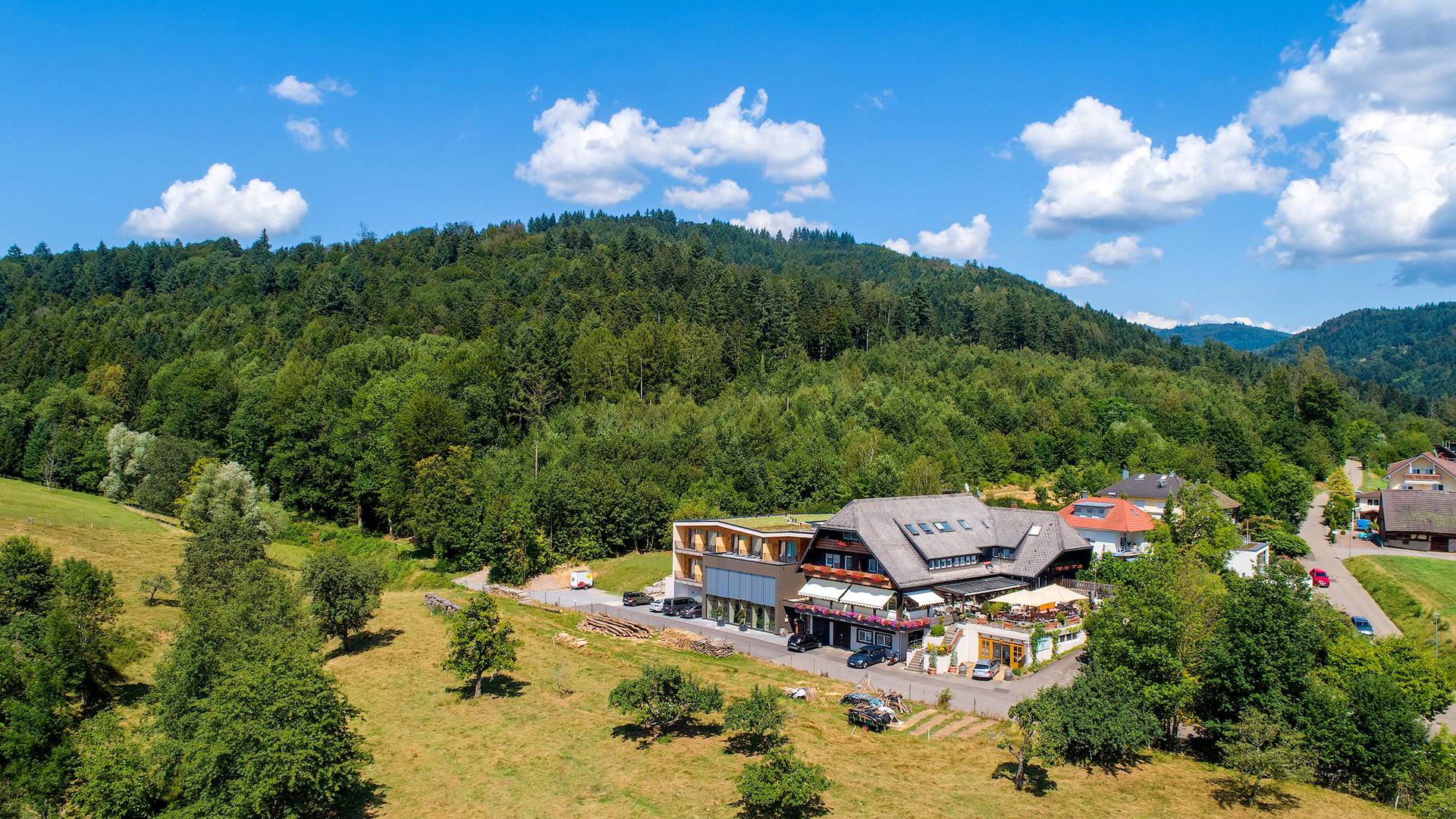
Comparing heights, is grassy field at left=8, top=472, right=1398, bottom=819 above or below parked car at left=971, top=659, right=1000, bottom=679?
below

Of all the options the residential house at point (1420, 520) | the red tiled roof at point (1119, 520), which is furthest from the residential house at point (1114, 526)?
the residential house at point (1420, 520)

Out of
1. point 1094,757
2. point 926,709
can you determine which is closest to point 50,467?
point 926,709

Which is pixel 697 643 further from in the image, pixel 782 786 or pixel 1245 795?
pixel 1245 795

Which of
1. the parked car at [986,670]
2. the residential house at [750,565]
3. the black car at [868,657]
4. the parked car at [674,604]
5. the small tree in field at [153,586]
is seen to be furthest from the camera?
the parked car at [674,604]

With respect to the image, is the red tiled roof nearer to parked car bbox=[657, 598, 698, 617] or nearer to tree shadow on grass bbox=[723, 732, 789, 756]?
parked car bbox=[657, 598, 698, 617]

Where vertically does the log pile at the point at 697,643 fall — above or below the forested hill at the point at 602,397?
below

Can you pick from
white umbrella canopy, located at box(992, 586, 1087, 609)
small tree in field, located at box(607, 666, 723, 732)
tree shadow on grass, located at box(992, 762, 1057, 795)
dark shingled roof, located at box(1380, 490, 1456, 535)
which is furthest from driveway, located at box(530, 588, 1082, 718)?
dark shingled roof, located at box(1380, 490, 1456, 535)

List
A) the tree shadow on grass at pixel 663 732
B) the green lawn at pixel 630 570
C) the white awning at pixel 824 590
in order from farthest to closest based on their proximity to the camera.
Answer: the green lawn at pixel 630 570
the white awning at pixel 824 590
the tree shadow on grass at pixel 663 732

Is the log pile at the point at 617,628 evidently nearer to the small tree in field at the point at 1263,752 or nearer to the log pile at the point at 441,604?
the log pile at the point at 441,604
